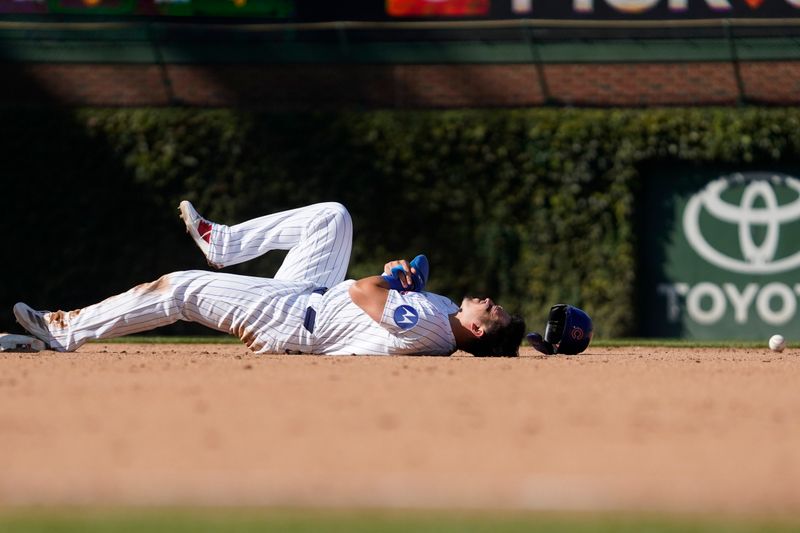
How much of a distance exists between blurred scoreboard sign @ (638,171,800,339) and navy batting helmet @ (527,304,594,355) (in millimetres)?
6387

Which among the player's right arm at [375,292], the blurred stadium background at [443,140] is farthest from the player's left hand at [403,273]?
the blurred stadium background at [443,140]

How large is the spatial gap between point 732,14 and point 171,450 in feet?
43.6

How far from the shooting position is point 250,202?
55.7 ft

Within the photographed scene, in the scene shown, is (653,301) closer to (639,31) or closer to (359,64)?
(639,31)

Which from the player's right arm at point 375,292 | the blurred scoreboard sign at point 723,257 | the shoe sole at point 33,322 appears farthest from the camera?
the blurred scoreboard sign at point 723,257

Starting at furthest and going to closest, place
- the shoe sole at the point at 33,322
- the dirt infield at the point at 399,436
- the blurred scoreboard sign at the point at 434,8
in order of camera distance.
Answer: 1. the blurred scoreboard sign at the point at 434,8
2. the shoe sole at the point at 33,322
3. the dirt infield at the point at 399,436

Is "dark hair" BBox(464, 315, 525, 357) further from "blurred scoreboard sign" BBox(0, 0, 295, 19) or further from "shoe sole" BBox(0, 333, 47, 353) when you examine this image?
"blurred scoreboard sign" BBox(0, 0, 295, 19)

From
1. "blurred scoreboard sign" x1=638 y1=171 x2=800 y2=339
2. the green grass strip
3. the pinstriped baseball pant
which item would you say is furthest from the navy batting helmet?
"blurred scoreboard sign" x1=638 y1=171 x2=800 y2=339

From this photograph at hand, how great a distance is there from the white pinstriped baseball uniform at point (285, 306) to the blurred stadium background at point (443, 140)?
6774mm

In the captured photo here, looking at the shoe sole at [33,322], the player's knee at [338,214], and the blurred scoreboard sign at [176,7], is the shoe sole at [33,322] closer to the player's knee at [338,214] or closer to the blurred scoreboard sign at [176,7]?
the player's knee at [338,214]

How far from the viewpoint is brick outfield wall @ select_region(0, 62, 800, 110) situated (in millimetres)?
17250

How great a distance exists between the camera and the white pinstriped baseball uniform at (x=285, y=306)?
9.49 m

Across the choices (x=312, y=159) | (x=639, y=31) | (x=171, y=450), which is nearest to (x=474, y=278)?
(x=312, y=159)

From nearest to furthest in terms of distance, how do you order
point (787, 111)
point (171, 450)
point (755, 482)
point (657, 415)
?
point (755, 482)
point (171, 450)
point (657, 415)
point (787, 111)
